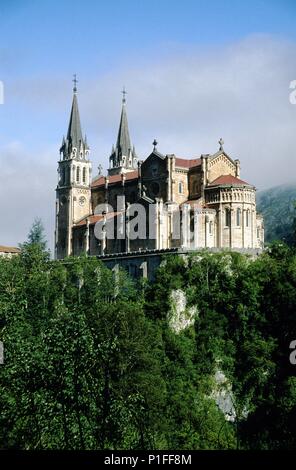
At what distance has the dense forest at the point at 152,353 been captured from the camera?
1459 inches

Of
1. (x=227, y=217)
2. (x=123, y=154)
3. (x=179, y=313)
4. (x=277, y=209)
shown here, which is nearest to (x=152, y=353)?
(x=179, y=313)

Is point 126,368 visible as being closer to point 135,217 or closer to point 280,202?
point 135,217

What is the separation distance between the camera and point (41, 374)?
36969mm

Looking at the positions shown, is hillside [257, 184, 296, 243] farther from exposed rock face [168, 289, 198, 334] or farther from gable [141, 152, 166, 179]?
exposed rock face [168, 289, 198, 334]

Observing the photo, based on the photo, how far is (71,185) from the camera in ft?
310

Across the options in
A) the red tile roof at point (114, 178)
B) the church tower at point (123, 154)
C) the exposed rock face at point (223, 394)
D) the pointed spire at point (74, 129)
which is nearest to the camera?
the exposed rock face at point (223, 394)

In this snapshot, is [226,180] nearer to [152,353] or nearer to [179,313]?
[179,313]

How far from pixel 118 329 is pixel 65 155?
51.8 m

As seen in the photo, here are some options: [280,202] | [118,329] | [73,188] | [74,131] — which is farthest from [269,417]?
[280,202]

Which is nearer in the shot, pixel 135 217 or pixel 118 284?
pixel 118 284

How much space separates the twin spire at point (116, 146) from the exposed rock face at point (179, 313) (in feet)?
122

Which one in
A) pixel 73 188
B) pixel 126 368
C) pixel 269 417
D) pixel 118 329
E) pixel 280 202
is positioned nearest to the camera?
pixel 126 368

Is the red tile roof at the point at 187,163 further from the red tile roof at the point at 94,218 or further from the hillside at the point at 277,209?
the hillside at the point at 277,209

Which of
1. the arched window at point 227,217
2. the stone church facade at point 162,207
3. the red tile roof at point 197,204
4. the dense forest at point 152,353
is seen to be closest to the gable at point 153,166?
the stone church facade at point 162,207
